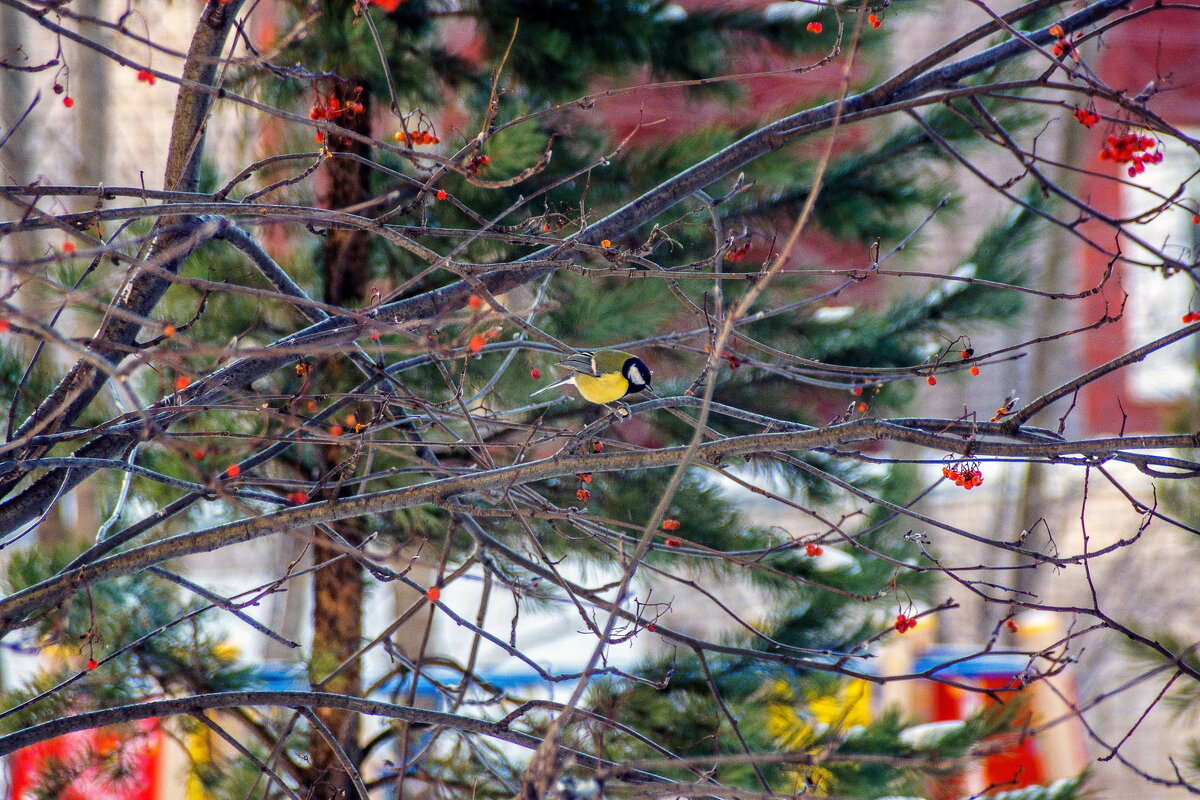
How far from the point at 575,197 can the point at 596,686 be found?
1.12 m

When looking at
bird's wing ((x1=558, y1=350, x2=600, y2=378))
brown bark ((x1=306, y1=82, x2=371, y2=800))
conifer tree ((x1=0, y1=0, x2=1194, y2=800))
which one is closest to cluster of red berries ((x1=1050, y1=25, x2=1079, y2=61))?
conifer tree ((x1=0, y1=0, x2=1194, y2=800))

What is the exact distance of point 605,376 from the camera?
1.71 meters

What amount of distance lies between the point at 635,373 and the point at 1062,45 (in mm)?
918

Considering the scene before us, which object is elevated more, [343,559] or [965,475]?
[343,559]

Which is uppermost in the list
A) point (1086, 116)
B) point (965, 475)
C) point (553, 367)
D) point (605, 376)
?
point (553, 367)

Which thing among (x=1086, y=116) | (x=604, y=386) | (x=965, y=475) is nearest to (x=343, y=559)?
(x=604, y=386)

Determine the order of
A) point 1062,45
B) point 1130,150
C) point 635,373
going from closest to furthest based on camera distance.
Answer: point 1062,45 < point 1130,150 < point 635,373

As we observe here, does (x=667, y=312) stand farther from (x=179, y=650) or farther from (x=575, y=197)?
(x=179, y=650)

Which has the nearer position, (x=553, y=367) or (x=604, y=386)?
(x=604, y=386)

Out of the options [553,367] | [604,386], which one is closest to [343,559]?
[553,367]

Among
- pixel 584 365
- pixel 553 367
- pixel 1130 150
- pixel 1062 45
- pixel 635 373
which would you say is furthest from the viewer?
pixel 553 367

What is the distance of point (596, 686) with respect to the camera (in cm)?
228

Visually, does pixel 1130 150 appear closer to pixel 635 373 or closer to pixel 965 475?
pixel 965 475

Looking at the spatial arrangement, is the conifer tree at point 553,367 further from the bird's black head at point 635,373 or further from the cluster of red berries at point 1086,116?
the cluster of red berries at point 1086,116
